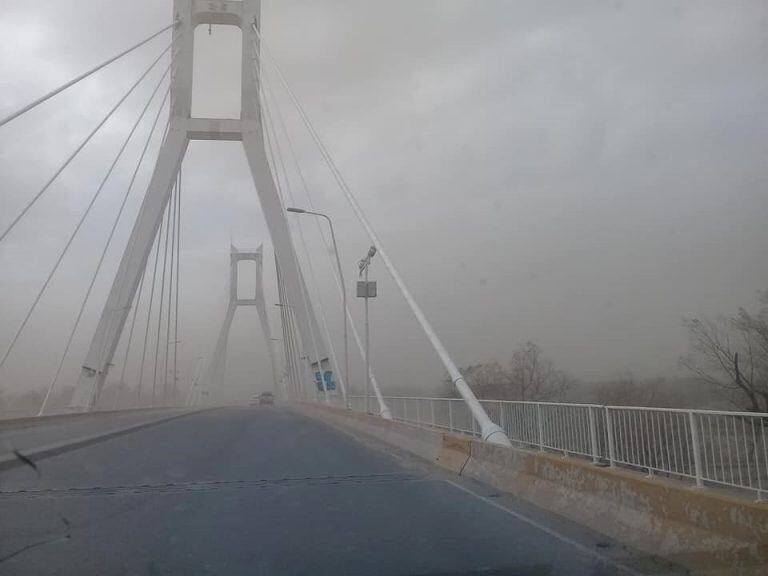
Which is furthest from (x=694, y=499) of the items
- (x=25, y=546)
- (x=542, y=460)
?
(x=25, y=546)

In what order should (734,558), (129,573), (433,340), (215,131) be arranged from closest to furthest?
(734,558) → (129,573) → (433,340) → (215,131)

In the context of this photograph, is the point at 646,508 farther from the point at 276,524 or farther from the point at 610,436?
the point at 610,436

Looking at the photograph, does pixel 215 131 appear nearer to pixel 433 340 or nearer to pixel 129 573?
pixel 433 340

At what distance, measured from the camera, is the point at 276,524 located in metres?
8.07

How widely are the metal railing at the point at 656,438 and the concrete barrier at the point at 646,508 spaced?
1030mm

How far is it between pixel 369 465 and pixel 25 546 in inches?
299

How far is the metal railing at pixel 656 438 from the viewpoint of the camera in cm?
800

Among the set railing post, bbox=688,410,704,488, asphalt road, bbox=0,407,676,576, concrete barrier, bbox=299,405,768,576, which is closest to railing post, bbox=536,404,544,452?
asphalt road, bbox=0,407,676,576

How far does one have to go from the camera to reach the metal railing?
26.2 ft

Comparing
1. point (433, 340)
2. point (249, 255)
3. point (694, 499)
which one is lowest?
point (694, 499)

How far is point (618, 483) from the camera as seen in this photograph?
7.30 m

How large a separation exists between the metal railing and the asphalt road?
1830 mm

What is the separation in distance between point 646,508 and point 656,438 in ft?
10.7

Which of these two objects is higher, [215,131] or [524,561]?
[215,131]
